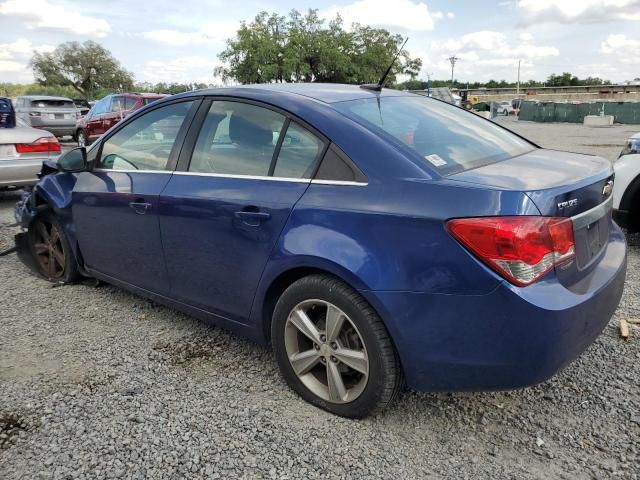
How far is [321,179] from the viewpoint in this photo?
2.55m

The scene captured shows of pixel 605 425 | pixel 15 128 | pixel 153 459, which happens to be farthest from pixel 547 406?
pixel 15 128

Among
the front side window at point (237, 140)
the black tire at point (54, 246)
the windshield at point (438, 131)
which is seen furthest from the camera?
the black tire at point (54, 246)

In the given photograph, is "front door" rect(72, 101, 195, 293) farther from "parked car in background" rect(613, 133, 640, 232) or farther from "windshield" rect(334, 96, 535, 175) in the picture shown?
"parked car in background" rect(613, 133, 640, 232)

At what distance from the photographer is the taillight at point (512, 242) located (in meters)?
2.05

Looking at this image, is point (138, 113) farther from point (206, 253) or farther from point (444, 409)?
point (444, 409)

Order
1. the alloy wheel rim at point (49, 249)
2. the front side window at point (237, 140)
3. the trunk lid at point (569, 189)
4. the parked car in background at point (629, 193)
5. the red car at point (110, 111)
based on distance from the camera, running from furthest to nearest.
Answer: the red car at point (110, 111) < the parked car in background at point (629, 193) < the alloy wheel rim at point (49, 249) < the front side window at point (237, 140) < the trunk lid at point (569, 189)

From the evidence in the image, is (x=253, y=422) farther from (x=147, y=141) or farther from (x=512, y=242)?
(x=147, y=141)

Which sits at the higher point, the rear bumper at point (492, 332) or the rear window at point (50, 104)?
the rear window at point (50, 104)

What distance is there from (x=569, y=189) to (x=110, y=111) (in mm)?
15436

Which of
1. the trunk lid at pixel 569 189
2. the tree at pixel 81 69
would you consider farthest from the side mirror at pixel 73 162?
the tree at pixel 81 69

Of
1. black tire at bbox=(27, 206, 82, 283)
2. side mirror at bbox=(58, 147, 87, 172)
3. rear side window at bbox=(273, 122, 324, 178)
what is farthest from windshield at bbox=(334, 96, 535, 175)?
black tire at bbox=(27, 206, 82, 283)

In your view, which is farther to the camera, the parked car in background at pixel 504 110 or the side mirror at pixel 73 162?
the parked car in background at pixel 504 110

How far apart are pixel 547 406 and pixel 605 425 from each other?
266mm

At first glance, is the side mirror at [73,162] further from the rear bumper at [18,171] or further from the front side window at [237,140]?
the rear bumper at [18,171]
